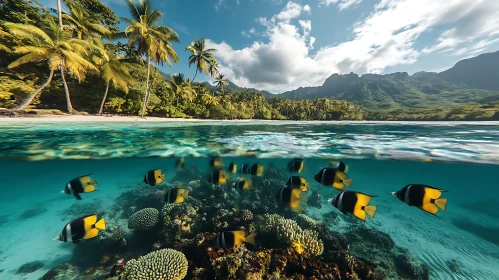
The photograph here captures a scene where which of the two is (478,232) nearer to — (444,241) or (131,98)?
(444,241)

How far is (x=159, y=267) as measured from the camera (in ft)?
19.3

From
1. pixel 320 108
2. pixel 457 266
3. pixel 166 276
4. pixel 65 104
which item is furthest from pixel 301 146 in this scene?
pixel 320 108

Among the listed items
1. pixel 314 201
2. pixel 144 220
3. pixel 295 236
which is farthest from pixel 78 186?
pixel 314 201

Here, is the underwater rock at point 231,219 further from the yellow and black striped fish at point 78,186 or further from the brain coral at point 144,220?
the yellow and black striped fish at point 78,186

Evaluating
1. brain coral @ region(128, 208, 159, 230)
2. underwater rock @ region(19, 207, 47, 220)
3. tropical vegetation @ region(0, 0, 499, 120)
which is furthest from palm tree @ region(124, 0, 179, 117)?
brain coral @ region(128, 208, 159, 230)

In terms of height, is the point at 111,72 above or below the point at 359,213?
above

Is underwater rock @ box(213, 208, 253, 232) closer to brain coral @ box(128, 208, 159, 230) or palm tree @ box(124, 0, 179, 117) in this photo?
brain coral @ box(128, 208, 159, 230)

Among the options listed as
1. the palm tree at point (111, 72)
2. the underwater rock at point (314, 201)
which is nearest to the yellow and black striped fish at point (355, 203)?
the underwater rock at point (314, 201)

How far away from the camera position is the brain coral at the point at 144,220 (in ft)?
29.2

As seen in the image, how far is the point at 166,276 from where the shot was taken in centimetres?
571

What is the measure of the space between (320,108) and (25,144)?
72.0 meters

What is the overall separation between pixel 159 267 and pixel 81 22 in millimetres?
27673

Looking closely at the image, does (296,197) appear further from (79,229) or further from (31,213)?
(31,213)

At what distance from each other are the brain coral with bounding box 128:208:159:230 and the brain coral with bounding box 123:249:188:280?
115 inches
